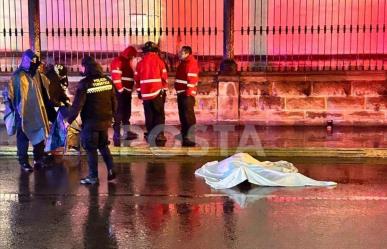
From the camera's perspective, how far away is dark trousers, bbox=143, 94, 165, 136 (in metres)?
10.5

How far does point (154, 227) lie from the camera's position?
5879 mm

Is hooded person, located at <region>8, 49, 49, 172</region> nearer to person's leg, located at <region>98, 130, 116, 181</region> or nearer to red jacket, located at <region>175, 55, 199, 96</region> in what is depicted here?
person's leg, located at <region>98, 130, 116, 181</region>

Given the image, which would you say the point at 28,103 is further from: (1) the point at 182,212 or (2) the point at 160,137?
(1) the point at 182,212

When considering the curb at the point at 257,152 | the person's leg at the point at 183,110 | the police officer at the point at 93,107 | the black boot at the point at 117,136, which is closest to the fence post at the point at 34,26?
the black boot at the point at 117,136

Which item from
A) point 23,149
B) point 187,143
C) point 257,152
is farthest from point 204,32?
point 23,149

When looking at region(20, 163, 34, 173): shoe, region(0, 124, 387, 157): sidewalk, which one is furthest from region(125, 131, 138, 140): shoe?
region(20, 163, 34, 173): shoe

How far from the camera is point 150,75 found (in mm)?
10281

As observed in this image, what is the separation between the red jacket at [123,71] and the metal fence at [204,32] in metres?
3.12

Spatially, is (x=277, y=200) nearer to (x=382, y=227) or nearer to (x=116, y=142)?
(x=382, y=227)

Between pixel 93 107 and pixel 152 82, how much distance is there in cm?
262

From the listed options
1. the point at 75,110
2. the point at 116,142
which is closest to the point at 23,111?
the point at 75,110

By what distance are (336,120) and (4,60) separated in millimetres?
8373

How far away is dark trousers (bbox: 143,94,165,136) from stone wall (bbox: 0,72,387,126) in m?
2.50

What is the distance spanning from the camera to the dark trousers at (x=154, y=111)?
413 inches
